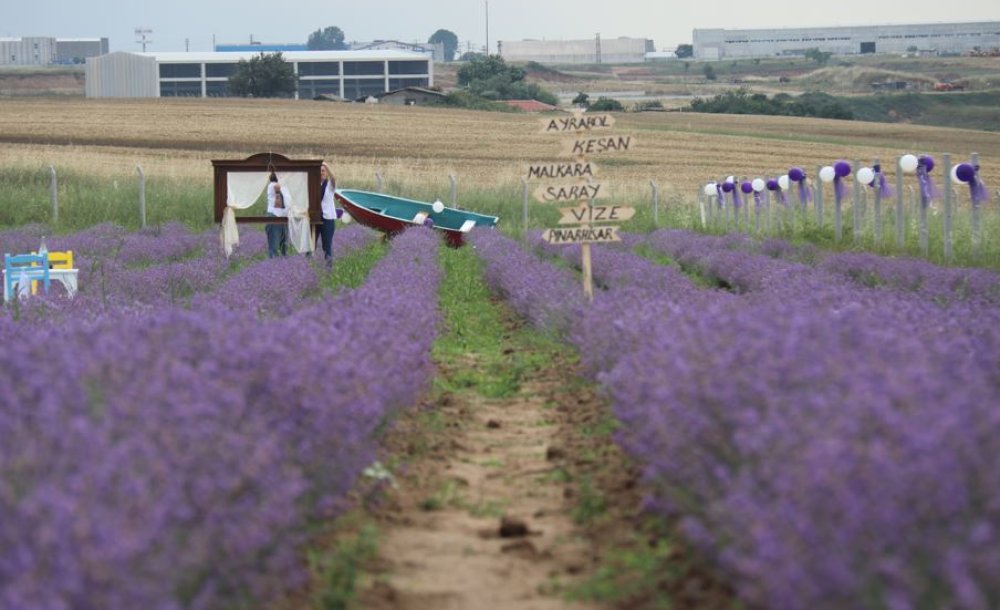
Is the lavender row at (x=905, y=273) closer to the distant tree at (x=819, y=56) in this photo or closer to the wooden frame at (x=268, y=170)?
the wooden frame at (x=268, y=170)

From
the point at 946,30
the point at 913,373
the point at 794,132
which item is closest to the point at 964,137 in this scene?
the point at 794,132

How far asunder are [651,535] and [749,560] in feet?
7.66

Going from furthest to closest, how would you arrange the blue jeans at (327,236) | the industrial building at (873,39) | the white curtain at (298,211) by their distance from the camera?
the industrial building at (873,39), the blue jeans at (327,236), the white curtain at (298,211)

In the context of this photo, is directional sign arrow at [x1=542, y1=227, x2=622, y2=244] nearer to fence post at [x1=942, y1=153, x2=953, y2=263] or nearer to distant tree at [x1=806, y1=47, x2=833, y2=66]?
fence post at [x1=942, y1=153, x2=953, y2=263]

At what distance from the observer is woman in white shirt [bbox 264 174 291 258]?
66.5 feet

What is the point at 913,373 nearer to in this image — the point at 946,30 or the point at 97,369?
the point at 97,369

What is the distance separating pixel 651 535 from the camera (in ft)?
21.0

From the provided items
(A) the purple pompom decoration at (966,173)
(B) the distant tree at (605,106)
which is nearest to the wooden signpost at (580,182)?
(A) the purple pompom decoration at (966,173)

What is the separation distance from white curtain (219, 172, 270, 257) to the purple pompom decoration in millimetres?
8463

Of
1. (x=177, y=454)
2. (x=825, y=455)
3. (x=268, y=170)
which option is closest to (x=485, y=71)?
(x=268, y=170)

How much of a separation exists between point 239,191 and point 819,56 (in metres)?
154

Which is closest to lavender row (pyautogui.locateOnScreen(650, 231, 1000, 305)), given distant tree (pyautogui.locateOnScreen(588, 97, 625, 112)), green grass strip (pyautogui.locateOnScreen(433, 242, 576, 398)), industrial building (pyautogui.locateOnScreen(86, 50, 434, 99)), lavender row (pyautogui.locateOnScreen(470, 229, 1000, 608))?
green grass strip (pyautogui.locateOnScreen(433, 242, 576, 398))

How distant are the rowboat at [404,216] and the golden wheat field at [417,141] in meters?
7.87

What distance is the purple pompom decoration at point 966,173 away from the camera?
717 inches
